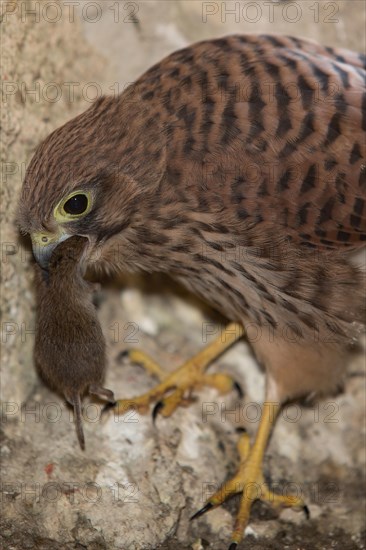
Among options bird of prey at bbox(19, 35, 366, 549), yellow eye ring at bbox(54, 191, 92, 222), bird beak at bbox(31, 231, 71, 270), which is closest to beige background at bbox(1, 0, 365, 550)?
bird of prey at bbox(19, 35, 366, 549)

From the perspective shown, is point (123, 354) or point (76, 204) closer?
point (76, 204)

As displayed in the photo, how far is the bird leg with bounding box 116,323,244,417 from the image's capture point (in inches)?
142

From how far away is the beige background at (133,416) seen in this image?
312cm

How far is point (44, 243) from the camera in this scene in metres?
2.99

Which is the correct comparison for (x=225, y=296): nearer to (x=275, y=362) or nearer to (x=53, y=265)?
(x=275, y=362)

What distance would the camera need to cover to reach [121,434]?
3.42 m

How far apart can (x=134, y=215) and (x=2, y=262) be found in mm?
633

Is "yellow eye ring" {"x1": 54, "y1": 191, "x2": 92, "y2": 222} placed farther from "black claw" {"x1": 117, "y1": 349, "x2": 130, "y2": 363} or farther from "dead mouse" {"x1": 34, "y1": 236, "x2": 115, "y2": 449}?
"black claw" {"x1": 117, "y1": 349, "x2": 130, "y2": 363}

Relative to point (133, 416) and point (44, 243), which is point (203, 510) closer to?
point (133, 416)

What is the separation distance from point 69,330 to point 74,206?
1.54 ft

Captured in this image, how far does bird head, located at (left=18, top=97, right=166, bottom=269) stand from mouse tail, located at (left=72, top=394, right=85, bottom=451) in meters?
0.52

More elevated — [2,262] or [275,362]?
[2,262]

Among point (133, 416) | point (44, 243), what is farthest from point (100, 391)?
point (44, 243)

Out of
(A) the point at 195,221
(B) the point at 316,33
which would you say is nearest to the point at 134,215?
(A) the point at 195,221
